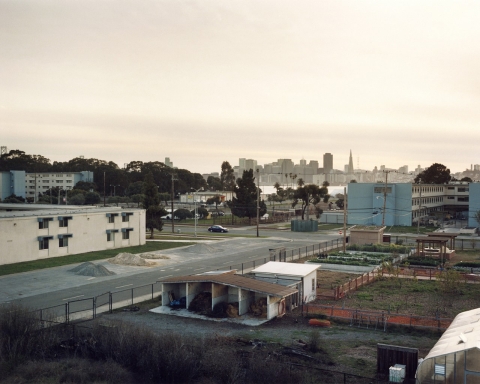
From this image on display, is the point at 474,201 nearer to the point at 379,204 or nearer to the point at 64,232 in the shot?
the point at 379,204

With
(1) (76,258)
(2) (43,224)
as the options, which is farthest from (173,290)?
(2) (43,224)

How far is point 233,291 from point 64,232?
85.4ft

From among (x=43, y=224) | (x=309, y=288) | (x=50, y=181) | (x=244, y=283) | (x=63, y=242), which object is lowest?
(x=309, y=288)

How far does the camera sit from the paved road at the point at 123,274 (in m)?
31.1

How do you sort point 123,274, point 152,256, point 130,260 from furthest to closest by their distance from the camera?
point 152,256, point 130,260, point 123,274

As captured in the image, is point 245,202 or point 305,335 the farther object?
point 245,202

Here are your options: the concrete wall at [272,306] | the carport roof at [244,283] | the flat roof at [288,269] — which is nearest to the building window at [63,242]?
the carport roof at [244,283]

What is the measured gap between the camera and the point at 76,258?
45.9m

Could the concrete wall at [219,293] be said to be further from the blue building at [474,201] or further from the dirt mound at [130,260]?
the blue building at [474,201]

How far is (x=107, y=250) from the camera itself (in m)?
51.6

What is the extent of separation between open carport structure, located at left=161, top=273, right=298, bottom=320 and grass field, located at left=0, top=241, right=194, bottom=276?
54.7ft

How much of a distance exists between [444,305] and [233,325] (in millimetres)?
12685

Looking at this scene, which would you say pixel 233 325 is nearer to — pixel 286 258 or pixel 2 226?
pixel 286 258

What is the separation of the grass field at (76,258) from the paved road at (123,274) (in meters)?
1.72
